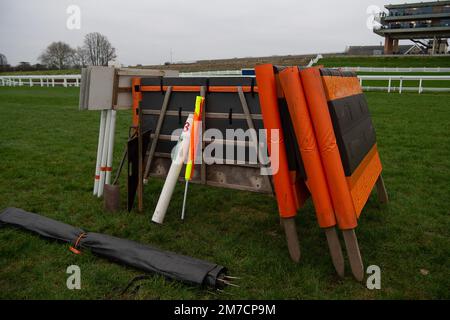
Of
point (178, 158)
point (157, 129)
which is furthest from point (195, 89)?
point (178, 158)

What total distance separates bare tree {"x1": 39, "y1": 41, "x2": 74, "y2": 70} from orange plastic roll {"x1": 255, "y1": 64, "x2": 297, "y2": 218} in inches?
2283

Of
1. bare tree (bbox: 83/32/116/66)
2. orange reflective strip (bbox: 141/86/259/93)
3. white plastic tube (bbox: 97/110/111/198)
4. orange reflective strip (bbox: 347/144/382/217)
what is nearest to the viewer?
Result: orange reflective strip (bbox: 347/144/382/217)

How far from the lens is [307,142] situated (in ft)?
10.6

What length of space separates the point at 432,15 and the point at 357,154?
74506mm

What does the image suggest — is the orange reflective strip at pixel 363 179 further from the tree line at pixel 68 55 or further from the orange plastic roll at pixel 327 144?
the tree line at pixel 68 55

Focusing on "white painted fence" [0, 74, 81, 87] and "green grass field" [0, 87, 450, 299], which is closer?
"green grass field" [0, 87, 450, 299]

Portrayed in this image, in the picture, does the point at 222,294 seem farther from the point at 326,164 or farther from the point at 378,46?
the point at 378,46

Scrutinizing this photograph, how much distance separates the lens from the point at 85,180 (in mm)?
6230

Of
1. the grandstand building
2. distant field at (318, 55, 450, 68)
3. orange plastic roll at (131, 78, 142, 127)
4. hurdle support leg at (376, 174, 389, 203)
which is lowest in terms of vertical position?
hurdle support leg at (376, 174, 389, 203)

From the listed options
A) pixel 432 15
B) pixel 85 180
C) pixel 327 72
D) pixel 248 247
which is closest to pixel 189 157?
pixel 248 247

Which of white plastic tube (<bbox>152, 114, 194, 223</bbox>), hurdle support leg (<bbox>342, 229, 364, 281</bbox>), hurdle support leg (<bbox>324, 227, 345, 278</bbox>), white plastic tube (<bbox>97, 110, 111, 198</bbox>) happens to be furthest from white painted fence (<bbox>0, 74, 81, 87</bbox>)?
hurdle support leg (<bbox>342, 229, 364, 281</bbox>)

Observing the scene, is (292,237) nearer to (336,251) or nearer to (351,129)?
(336,251)

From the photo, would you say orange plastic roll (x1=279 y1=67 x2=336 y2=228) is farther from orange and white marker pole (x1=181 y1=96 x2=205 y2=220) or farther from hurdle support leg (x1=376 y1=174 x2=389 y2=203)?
hurdle support leg (x1=376 y1=174 x2=389 y2=203)

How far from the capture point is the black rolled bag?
3.28m
